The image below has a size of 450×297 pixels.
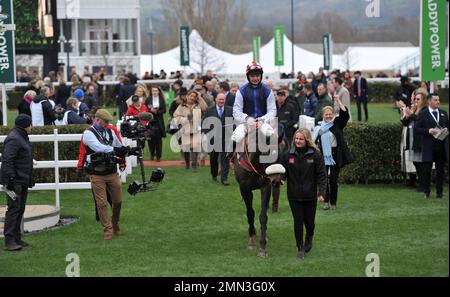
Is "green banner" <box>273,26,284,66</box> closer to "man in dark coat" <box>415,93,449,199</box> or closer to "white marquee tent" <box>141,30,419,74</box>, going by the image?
"white marquee tent" <box>141,30,419,74</box>

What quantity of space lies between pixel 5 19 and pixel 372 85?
2673cm

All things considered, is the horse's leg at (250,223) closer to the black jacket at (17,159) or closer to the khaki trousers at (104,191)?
the khaki trousers at (104,191)

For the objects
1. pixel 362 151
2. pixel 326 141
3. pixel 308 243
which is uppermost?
pixel 326 141

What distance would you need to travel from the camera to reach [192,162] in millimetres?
18078

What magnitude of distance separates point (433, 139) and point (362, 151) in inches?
73.6

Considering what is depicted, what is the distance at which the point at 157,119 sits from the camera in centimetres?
1911

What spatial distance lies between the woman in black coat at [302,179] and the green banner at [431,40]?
6242 millimetres

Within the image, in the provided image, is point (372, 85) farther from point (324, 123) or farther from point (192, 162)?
point (324, 123)

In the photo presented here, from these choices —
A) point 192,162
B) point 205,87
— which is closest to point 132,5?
point 205,87

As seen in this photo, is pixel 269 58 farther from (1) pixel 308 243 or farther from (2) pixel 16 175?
(1) pixel 308 243

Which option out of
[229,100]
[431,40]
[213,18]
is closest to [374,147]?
[431,40]

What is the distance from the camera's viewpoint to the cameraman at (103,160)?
36.1 feet
